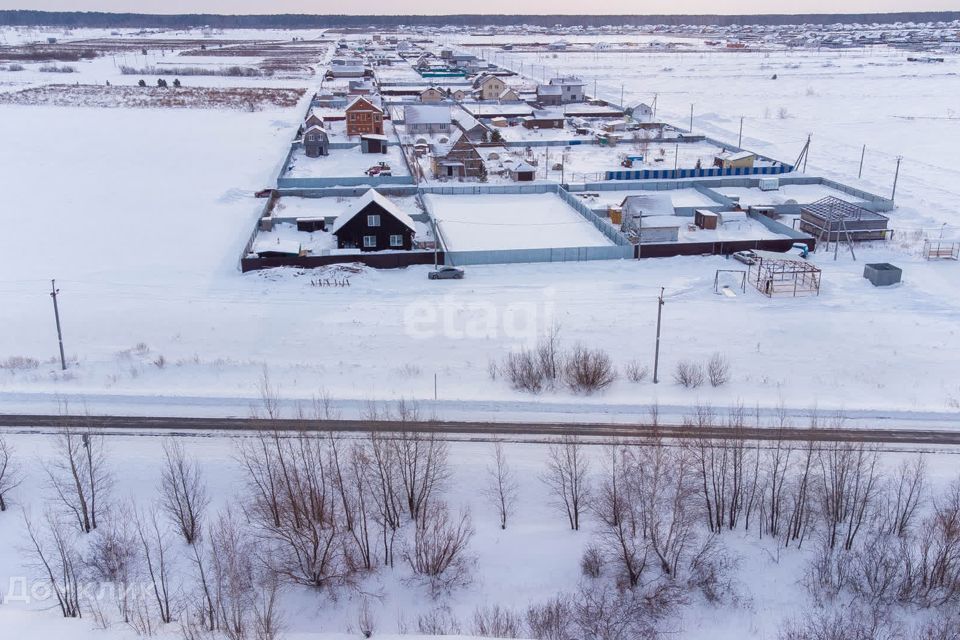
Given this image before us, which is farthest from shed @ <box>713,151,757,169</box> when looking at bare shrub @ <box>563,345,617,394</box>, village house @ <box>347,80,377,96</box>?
village house @ <box>347,80,377,96</box>

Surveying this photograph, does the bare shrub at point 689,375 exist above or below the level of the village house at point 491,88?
below

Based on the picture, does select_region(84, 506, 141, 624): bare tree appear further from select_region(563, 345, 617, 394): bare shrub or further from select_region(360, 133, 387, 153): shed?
select_region(360, 133, 387, 153): shed

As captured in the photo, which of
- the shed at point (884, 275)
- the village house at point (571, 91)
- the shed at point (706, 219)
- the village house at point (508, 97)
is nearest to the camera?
the shed at point (884, 275)

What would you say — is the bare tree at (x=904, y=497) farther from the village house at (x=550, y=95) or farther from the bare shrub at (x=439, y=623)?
the village house at (x=550, y=95)

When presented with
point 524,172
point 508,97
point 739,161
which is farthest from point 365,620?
point 508,97

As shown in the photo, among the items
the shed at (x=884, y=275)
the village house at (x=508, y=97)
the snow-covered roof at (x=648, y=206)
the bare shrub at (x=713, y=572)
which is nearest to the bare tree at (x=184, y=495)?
the bare shrub at (x=713, y=572)

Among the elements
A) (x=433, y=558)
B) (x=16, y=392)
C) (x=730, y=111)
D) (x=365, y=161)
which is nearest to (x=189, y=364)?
(x=16, y=392)
